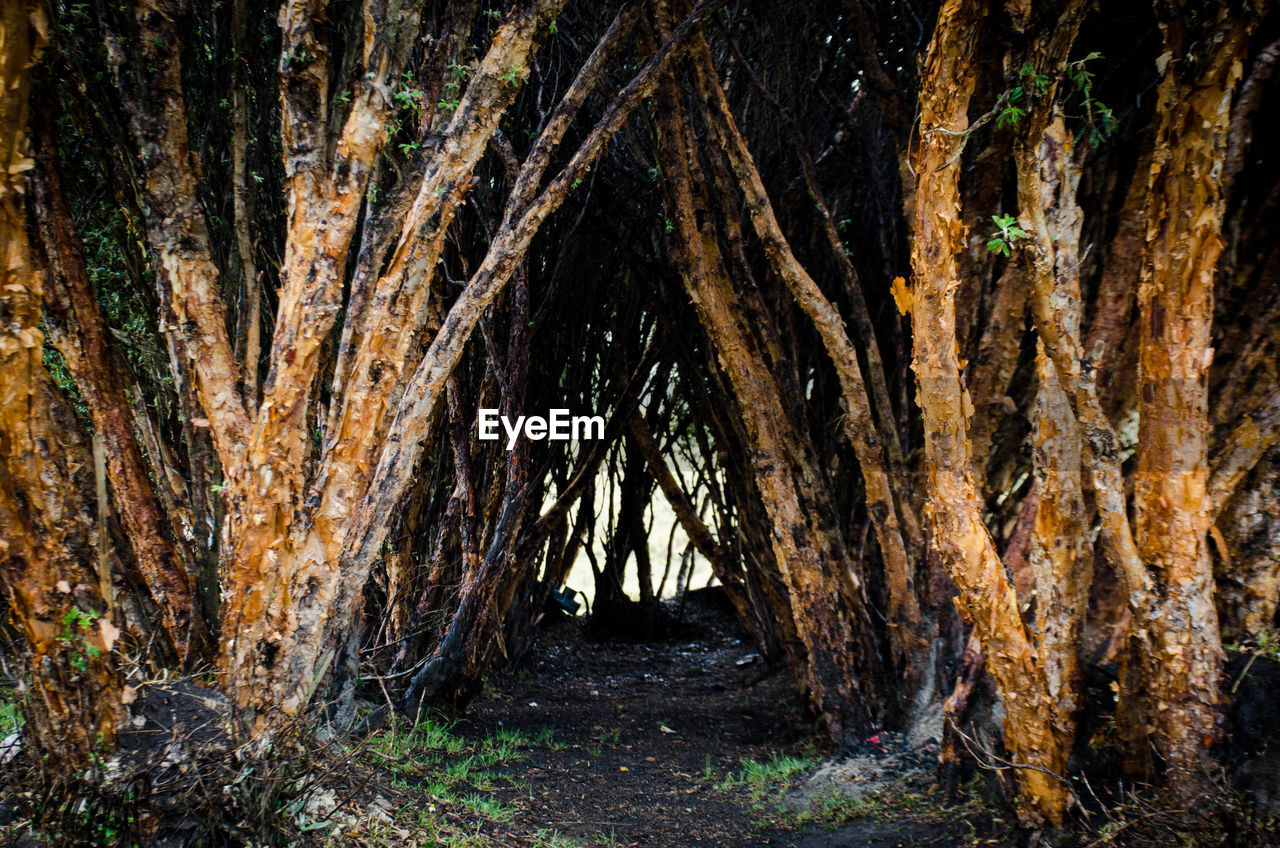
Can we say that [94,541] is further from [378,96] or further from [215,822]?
[378,96]

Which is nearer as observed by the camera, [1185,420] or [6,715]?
[1185,420]

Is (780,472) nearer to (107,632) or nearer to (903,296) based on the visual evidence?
(903,296)

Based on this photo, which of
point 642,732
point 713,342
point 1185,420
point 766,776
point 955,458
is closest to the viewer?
point 1185,420

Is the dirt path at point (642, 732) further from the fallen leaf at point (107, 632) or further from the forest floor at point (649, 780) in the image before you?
the fallen leaf at point (107, 632)

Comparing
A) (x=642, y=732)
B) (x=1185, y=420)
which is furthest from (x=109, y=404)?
(x=1185, y=420)

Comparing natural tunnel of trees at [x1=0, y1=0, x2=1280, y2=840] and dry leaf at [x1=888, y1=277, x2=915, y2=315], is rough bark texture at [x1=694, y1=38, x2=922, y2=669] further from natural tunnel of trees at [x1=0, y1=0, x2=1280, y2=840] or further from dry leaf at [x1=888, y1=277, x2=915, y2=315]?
dry leaf at [x1=888, y1=277, x2=915, y2=315]

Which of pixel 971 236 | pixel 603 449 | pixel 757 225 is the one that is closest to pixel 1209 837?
pixel 971 236

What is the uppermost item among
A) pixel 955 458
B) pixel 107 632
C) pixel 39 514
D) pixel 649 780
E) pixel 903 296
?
pixel 903 296

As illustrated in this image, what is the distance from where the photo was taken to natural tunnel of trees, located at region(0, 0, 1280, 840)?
207 cm

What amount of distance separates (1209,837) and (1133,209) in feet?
6.34

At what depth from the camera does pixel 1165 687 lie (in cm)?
210

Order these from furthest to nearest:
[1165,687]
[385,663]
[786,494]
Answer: [385,663], [786,494], [1165,687]

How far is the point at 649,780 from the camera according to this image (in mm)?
3537

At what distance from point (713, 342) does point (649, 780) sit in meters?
2.11
